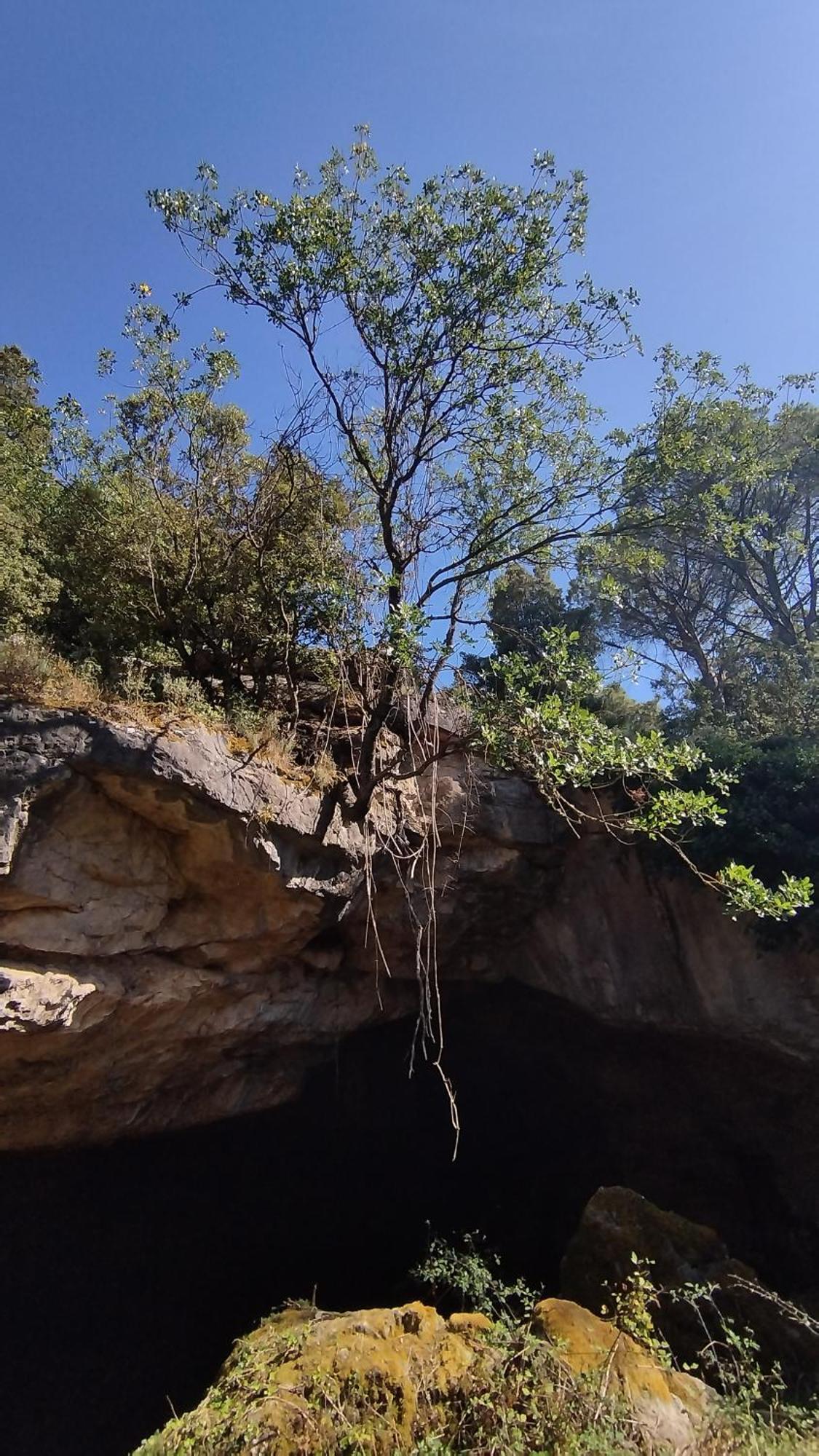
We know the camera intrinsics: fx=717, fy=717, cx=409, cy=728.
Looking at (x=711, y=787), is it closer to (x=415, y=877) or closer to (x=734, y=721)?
(x=734, y=721)

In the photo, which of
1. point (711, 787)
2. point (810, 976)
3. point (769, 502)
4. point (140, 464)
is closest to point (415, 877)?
point (711, 787)

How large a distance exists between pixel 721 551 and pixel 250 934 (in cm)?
1163

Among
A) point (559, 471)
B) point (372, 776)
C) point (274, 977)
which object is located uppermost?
point (559, 471)

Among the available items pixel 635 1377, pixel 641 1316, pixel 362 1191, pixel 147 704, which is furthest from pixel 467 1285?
pixel 147 704

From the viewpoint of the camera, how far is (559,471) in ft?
22.0

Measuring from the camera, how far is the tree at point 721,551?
20.9ft

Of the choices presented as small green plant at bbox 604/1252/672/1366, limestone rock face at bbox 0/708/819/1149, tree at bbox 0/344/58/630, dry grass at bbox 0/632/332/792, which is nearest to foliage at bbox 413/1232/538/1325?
small green plant at bbox 604/1252/672/1366

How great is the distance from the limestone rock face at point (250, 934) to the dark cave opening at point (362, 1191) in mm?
646

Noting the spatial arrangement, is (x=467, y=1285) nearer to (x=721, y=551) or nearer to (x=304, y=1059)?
(x=304, y=1059)

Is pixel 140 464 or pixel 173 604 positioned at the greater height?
pixel 140 464

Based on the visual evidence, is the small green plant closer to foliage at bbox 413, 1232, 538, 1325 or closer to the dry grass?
foliage at bbox 413, 1232, 538, 1325

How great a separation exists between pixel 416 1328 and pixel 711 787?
5749 mm

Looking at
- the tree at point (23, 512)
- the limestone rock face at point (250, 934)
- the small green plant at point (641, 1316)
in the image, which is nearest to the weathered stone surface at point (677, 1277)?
the small green plant at point (641, 1316)

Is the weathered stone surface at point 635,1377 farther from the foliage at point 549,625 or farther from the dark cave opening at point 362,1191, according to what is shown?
the foliage at point 549,625
